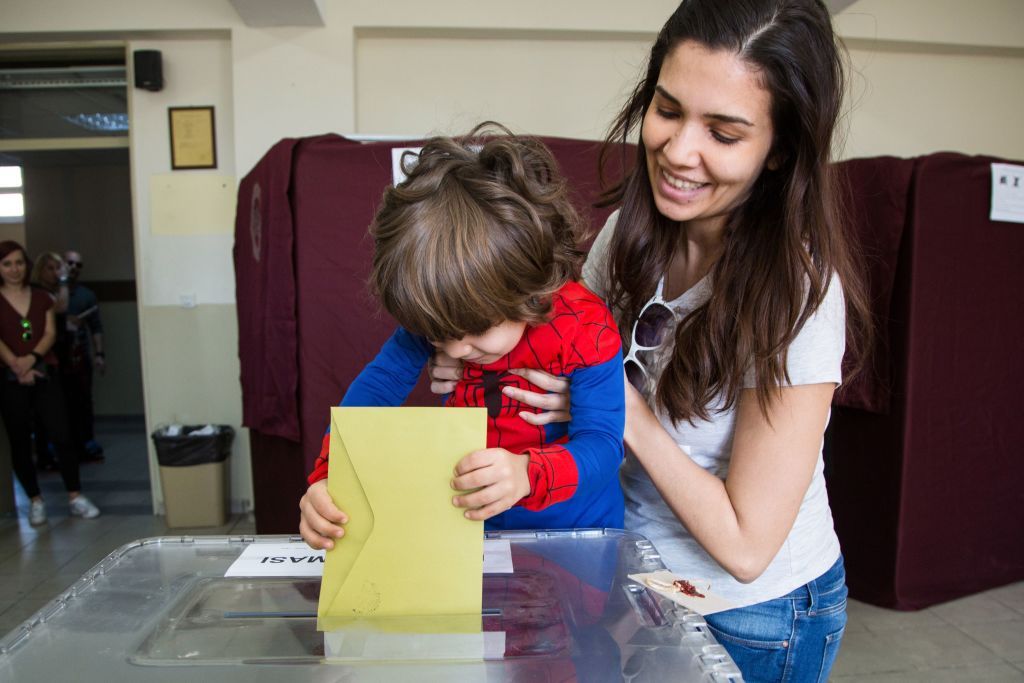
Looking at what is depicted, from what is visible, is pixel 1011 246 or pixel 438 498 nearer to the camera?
pixel 438 498

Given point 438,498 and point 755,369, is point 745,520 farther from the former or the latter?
point 438,498

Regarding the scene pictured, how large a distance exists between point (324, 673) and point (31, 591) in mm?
2937

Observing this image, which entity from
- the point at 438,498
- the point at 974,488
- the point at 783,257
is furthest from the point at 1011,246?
the point at 438,498

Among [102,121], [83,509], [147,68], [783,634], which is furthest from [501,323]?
[102,121]

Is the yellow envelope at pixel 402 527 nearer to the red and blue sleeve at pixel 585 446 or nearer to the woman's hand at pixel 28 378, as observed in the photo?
the red and blue sleeve at pixel 585 446

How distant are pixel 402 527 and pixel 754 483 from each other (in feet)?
1.42

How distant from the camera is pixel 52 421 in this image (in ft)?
11.9

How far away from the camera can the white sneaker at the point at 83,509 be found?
3.66m

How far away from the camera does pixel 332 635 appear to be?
600 mm

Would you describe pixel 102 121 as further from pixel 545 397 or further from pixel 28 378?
pixel 545 397

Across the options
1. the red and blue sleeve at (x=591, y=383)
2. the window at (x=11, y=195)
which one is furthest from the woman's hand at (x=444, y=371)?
the window at (x=11, y=195)

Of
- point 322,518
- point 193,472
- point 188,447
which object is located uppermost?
point 322,518

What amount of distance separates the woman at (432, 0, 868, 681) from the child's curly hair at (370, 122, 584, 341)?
131 millimetres

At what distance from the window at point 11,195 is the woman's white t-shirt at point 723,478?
6.61 meters
